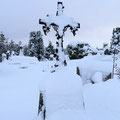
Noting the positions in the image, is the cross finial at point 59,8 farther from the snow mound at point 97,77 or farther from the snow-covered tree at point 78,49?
the snow-covered tree at point 78,49

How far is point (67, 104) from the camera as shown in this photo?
3.19 m

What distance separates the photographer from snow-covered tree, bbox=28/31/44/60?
39.7 m

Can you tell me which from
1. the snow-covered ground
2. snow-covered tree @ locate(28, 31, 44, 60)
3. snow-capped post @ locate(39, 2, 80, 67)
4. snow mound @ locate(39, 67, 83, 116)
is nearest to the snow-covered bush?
snow-covered tree @ locate(28, 31, 44, 60)

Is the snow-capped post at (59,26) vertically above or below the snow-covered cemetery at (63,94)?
above

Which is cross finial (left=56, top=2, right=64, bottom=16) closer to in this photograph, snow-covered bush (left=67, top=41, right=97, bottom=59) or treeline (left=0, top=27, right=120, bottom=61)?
treeline (left=0, top=27, right=120, bottom=61)

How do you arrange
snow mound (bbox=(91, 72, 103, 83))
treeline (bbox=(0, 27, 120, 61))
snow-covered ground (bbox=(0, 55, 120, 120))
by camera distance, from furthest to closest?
treeline (bbox=(0, 27, 120, 61)), snow mound (bbox=(91, 72, 103, 83)), snow-covered ground (bbox=(0, 55, 120, 120))

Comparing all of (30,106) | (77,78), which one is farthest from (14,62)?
(77,78)

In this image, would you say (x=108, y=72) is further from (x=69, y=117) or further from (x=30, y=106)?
(x=69, y=117)

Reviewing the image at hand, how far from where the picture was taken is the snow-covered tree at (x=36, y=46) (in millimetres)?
39688

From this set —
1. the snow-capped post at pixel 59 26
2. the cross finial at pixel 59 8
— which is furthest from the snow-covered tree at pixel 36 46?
the snow-capped post at pixel 59 26

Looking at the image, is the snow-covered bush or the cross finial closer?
the cross finial

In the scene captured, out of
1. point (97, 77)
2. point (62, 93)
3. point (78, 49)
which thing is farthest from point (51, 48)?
point (62, 93)

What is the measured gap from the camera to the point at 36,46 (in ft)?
131

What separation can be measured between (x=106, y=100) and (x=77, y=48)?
71.8 ft
